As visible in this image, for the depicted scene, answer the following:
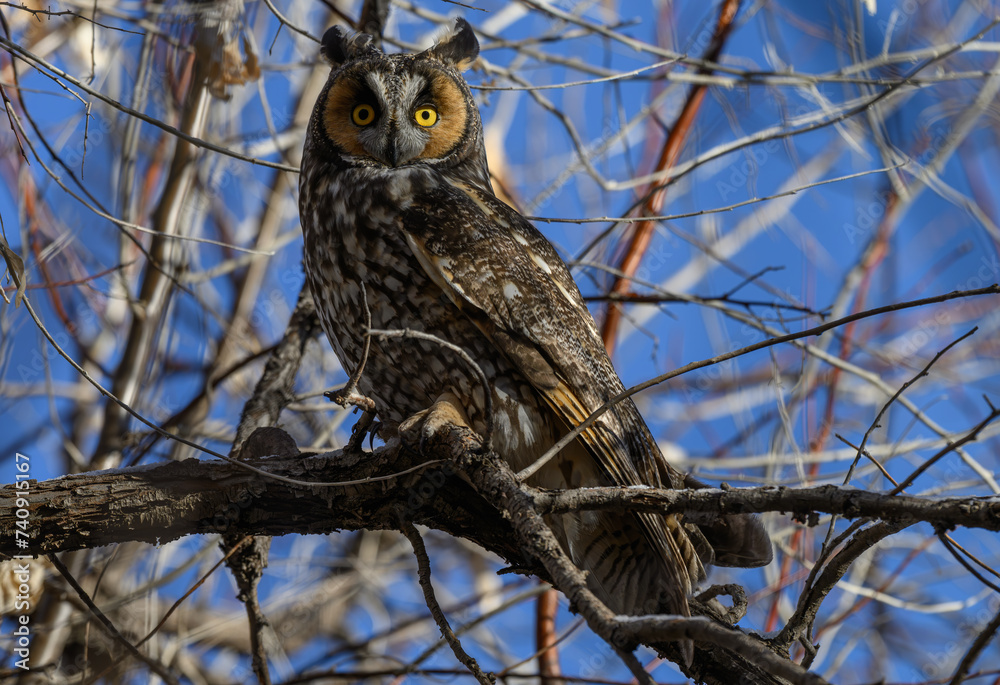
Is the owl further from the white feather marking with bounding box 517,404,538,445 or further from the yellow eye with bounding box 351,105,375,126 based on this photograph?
the yellow eye with bounding box 351,105,375,126

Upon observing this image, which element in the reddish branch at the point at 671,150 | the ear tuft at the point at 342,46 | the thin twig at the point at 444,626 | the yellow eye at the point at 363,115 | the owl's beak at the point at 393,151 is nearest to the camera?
the thin twig at the point at 444,626

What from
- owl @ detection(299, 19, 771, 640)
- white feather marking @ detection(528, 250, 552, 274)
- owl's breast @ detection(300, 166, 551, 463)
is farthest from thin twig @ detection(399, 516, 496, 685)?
white feather marking @ detection(528, 250, 552, 274)

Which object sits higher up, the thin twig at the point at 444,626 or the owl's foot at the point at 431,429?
the owl's foot at the point at 431,429

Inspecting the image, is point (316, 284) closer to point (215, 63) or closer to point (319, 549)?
point (215, 63)

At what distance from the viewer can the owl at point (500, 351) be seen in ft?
8.16

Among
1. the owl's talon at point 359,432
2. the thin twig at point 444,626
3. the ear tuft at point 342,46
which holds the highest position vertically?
the ear tuft at point 342,46

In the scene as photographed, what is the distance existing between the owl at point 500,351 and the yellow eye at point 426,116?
27 centimetres

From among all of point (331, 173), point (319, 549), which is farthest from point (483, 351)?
point (319, 549)

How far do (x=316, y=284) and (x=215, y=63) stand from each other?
1.04 m

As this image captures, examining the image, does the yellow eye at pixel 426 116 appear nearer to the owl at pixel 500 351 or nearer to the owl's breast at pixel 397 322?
the owl at pixel 500 351

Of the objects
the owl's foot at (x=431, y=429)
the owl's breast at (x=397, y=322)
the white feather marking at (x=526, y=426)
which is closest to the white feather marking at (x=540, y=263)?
the owl's breast at (x=397, y=322)

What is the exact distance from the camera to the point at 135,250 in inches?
180

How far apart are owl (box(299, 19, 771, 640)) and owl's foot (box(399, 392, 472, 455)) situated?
11 millimetres

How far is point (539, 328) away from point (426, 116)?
1098mm
